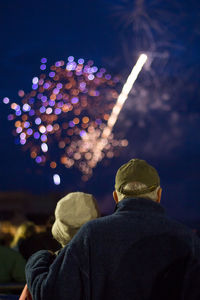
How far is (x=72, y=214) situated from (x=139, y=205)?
0.57 metres

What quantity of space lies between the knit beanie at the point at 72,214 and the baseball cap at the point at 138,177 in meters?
0.35

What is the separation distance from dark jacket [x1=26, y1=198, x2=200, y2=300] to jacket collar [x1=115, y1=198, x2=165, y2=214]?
0.06 m

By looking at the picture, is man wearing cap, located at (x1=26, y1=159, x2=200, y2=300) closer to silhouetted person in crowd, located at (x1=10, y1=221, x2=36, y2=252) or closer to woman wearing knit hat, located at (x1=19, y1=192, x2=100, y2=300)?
woman wearing knit hat, located at (x1=19, y1=192, x2=100, y2=300)

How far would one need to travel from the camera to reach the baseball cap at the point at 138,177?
2.72 meters

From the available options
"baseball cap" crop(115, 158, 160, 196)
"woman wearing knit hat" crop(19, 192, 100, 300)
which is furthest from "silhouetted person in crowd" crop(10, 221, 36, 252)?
"baseball cap" crop(115, 158, 160, 196)

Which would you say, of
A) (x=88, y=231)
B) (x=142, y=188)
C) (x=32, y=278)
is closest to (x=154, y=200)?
(x=142, y=188)

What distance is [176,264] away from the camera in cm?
247

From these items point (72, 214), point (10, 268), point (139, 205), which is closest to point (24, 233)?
point (10, 268)

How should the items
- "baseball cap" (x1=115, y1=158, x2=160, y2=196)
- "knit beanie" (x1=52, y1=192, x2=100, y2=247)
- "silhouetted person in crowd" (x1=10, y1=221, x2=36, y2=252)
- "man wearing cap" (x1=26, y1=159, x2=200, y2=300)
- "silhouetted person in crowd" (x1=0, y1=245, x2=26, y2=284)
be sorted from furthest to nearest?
"silhouetted person in crowd" (x1=10, y1=221, x2=36, y2=252) < "silhouetted person in crowd" (x1=0, y1=245, x2=26, y2=284) < "knit beanie" (x1=52, y1=192, x2=100, y2=247) < "baseball cap" (x1=115, y1=158, x2=160, y2=196) < "man wearing cap" (x1=26, y1=159, x2=200, y2=300)

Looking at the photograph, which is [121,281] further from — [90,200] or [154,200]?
[90,200]

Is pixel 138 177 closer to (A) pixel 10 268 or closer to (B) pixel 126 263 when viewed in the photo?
(B) pixel 126 263

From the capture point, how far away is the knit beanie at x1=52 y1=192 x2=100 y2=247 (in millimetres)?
2990

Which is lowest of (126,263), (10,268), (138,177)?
(10,268)

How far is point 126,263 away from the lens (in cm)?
244
